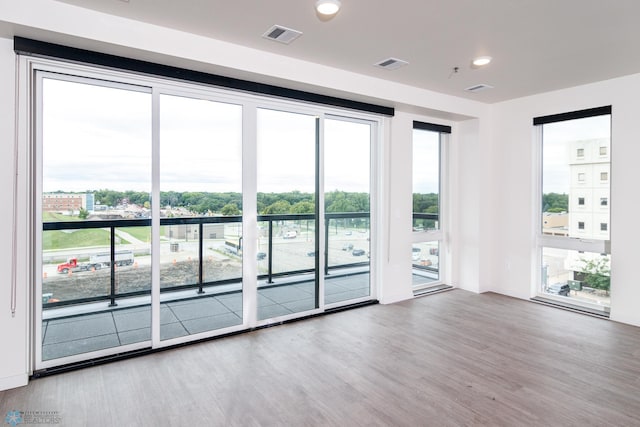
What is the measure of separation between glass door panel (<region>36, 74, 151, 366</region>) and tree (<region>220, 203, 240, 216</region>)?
2.33ft

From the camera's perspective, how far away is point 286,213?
4285 millimetres

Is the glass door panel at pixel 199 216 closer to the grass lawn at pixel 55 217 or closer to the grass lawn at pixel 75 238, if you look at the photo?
the grass lawn at pixel 75 238

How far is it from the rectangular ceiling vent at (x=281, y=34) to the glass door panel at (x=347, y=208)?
54.5 inches

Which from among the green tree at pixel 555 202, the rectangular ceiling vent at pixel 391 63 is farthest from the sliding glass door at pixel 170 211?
the green tree at pixel 555 202

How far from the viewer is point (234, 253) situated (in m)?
3.94

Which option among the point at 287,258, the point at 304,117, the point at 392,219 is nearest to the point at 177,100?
the point at 304,117

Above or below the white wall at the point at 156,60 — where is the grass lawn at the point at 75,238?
below

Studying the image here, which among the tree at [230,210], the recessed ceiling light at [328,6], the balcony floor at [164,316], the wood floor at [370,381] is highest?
the recessed ceiling light at [328,6]

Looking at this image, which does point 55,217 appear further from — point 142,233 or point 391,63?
point 391,63

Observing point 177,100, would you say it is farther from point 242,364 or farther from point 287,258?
point 242,364

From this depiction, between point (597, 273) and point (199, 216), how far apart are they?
4.74m

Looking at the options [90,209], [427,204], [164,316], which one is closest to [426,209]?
[427,204]

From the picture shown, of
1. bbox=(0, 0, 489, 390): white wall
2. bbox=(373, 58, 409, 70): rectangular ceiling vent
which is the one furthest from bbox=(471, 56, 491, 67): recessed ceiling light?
bbox=(0, 0, 489, 390): white wall

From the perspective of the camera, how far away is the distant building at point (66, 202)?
3.07 metres
